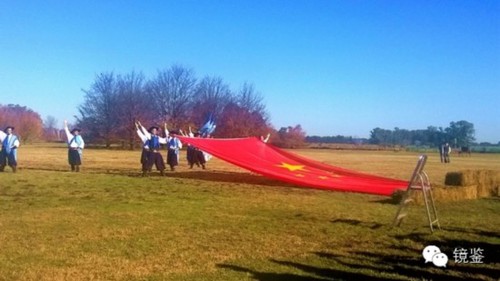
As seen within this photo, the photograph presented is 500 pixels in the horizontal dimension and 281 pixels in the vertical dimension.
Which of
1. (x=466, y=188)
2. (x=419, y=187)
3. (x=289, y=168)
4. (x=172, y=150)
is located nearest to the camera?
(x=419, y=187)

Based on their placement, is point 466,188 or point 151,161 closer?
point 466,188

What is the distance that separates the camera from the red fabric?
12.4 m

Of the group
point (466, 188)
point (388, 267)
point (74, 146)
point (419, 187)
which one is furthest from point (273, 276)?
point (74, 146)

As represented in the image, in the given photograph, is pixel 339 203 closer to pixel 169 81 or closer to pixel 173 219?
pixel 173 219

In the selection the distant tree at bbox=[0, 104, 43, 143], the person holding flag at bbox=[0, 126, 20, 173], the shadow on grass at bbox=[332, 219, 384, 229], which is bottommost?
the shadow on grass at bbox=[332, 219, 384, 229]

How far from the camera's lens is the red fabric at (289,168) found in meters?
12.4

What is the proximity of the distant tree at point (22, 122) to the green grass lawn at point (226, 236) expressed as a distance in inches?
2269

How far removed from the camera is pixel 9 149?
1692 cm

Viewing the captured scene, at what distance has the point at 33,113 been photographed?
8369 centimetres

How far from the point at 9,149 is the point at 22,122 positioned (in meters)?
58.8

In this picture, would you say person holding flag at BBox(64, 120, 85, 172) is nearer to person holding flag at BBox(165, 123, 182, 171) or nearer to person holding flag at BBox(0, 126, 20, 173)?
person holding flag at BBox(0, 126, 20, 173)

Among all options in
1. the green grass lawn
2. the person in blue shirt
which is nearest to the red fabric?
the green grass lawn

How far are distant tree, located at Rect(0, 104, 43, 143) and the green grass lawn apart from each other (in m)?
57.6

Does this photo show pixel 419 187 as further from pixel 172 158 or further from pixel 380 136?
pixel 380 136
